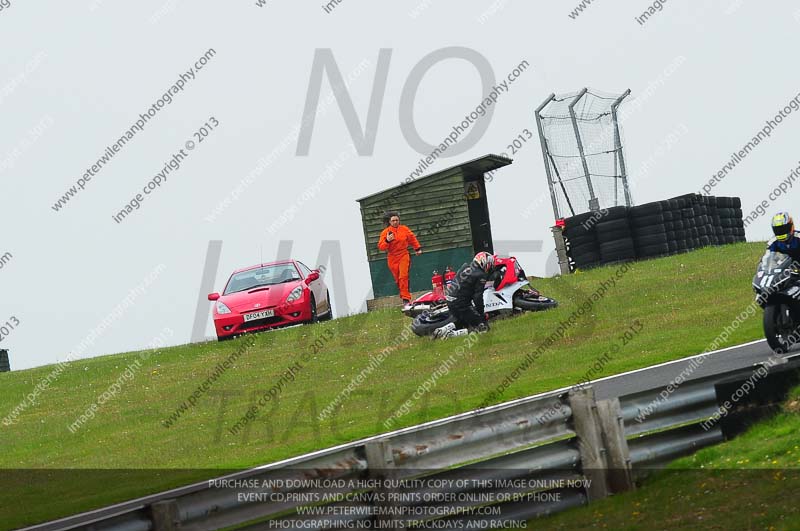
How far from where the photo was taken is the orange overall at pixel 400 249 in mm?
23688

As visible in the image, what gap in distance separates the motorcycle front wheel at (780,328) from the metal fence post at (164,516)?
7.77 metres

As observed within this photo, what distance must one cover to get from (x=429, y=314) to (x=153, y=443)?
632cm

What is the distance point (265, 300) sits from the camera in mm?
23812

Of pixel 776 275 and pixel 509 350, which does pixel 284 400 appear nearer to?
pixel 509 350

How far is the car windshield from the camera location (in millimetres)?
24547

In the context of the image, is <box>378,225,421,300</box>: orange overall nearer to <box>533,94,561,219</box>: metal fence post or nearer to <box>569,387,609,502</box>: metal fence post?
<box>533,94,561,219</box>: metal fence post

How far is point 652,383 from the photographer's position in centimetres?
1273

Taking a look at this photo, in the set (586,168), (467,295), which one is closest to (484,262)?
(467,295)

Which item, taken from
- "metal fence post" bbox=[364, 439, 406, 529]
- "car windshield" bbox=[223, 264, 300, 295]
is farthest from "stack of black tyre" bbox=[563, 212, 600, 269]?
"metal fence post" bbox=[364, 439, 406, 529]

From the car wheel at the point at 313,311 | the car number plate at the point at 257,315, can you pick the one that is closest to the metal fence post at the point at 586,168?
the car wheel at the point at 313,311

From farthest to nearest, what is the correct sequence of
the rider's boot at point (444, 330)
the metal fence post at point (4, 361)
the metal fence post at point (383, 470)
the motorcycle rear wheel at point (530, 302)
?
the metal fence post at point (4, 361)
the motorcycle rear wheel at point (530, 302)
the rider's boot at point (444, 330)
the metal fence post at point (383, 470)

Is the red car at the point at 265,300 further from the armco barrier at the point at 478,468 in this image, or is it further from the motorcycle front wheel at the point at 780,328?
the armco barrier at the point at 478,468

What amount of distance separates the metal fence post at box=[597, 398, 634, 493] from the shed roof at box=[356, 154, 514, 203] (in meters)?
23.0

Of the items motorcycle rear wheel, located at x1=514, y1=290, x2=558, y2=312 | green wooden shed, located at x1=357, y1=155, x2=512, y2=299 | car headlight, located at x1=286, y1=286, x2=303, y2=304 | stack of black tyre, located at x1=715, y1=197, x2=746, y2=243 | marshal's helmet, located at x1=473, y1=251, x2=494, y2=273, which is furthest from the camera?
green wooden shed, located at x1=357, y1=155, x2=512, y2=299
